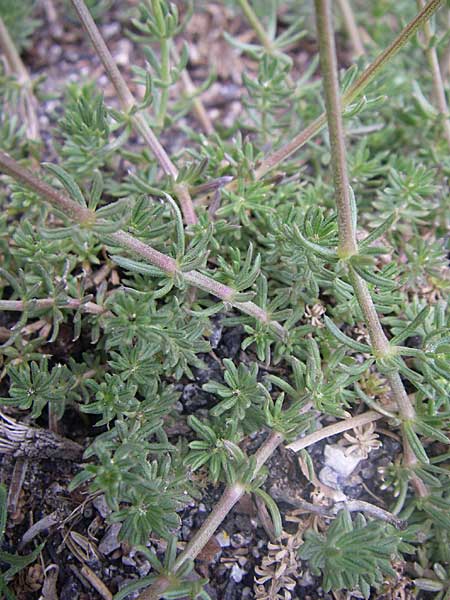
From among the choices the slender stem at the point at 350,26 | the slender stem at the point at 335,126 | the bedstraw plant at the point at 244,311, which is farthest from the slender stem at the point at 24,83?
the slender stem at the point at 335,126

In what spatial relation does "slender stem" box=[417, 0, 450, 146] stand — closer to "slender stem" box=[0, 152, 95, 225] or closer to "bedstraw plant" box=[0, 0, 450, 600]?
"bedstraw plant" box=[0, 0, 450, 600]

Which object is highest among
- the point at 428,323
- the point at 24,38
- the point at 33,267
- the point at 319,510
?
the point at 24,38

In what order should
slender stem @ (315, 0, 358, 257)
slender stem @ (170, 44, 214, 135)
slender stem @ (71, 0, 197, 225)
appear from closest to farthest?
slender stem @ (315, 0, 358, 257), slender stem @ (71, 0, 197, 225), slender stem @ (170, 44, 214, 135)

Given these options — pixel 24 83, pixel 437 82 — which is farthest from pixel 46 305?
pixel 437 82

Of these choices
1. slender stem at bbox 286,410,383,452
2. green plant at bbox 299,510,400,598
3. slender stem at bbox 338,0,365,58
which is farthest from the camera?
slender stem at bbox 338,0,365,58

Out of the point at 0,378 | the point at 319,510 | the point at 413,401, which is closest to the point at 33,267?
the point at 0,378

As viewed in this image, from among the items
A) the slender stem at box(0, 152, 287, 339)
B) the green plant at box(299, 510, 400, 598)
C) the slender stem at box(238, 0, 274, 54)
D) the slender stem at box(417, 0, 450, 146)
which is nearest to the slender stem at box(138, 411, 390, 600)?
the green plant at box(299, 510, 400, 598)

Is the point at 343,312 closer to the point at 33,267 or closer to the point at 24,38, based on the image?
the point at 33,267

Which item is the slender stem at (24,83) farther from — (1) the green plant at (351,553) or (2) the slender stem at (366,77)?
(1) the green plant at (351,553)
